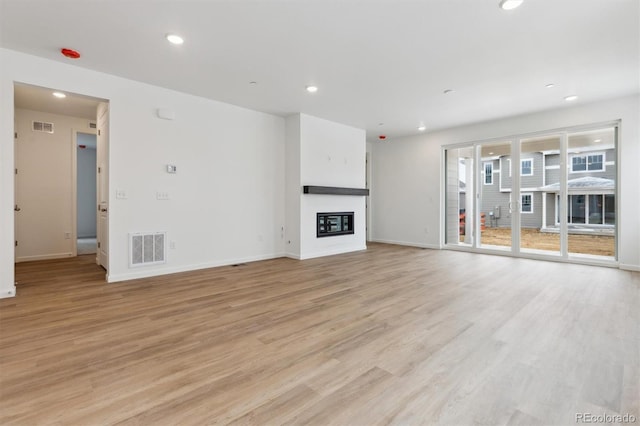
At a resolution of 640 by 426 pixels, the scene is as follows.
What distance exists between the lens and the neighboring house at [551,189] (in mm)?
5281

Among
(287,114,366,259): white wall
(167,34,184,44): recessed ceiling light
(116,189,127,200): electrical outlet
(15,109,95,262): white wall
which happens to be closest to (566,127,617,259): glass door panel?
(287,114,366,259): white wall

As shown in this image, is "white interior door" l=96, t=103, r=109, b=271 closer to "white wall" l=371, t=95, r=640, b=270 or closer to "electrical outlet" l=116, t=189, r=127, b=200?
"electrical outlet" l=116, t=189, r=127, b=200

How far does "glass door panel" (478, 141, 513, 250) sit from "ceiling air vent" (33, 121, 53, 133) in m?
8.60

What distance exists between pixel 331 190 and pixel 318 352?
4.27 metres

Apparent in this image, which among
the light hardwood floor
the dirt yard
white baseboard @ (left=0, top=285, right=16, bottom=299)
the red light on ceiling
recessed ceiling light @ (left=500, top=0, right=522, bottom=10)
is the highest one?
the red light on ceiling

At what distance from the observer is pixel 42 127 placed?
18.6ft

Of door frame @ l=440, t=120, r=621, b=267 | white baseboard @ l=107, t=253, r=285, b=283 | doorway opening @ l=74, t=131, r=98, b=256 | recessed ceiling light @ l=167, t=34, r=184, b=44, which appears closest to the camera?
recessed ceiling light @ l=167, t=34, r=184, b=44

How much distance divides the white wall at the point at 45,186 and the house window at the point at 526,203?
8759 millimetres

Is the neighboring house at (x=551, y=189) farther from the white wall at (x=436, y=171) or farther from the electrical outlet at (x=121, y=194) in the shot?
the electrical outlet at (x=121, y=194)

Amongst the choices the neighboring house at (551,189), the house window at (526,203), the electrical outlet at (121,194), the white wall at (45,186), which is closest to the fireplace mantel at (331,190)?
the neighboring house at (551,189)

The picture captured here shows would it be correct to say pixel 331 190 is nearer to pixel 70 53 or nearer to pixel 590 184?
pixel 70 53

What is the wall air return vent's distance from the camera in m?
4.28

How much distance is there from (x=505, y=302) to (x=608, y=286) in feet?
6.01

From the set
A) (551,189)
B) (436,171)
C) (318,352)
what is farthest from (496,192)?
(318,352)
